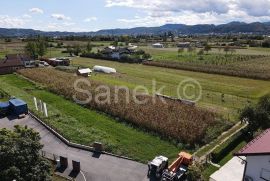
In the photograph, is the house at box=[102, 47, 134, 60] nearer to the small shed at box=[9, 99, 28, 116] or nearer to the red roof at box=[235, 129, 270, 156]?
the small shed at box=[9, 99, 28, 116]

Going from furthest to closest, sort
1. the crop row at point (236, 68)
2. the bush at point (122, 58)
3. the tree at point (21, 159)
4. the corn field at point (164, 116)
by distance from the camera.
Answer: the bush at point (122, 58) < the crop row at point (236, 68) < the corn field at point (164, 116) < the tree at point (21, 159)

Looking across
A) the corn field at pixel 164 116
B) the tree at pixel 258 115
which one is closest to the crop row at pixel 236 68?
the corn field at pixel 164 116

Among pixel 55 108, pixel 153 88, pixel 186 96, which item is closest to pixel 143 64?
pixel 153 88

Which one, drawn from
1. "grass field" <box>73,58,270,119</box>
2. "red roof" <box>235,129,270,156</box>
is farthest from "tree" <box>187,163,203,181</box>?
"grass field" <box>73,58,270,119</box>

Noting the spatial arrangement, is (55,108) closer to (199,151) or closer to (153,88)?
(153,88)

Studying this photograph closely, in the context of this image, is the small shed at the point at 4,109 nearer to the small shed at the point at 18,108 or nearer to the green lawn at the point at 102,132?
the small shed at the point at 18,108

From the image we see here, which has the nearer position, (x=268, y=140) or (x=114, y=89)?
(x=268, y=140)
